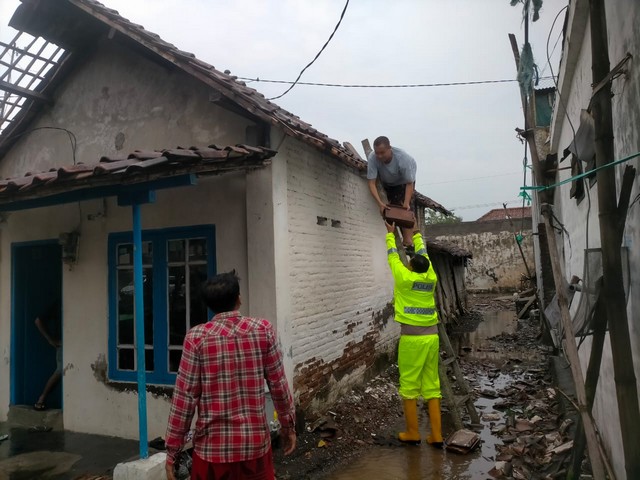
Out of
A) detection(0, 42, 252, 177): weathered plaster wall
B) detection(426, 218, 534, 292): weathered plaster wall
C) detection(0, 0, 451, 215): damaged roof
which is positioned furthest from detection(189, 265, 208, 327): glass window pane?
detection(426, 218, 534, 292): weathered plaster wall

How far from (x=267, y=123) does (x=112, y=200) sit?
238 centimetres

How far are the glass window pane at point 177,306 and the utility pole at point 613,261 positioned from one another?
4.51m

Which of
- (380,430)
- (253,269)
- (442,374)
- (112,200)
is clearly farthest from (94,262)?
(442,374)

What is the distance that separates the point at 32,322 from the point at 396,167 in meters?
5.95

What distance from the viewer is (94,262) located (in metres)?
6.10

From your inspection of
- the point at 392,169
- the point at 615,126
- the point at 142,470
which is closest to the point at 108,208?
the point at 142,470

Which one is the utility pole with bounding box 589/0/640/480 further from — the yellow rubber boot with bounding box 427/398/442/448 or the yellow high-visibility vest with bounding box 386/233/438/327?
the yellow rubber boot with bounding box 427/398/442/448

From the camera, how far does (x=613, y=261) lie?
7.61ft

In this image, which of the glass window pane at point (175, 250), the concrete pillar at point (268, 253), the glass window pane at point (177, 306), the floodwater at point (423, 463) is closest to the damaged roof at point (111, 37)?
the concrete pillar at point (268, 253)

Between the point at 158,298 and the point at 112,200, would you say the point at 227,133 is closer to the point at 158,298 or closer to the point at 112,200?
the point at 112,200

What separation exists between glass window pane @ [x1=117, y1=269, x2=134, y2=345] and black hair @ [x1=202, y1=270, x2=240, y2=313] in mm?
3669

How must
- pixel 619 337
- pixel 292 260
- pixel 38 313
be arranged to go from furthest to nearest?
pixel 38 313 → pixel 292 260 → pixel 619 337

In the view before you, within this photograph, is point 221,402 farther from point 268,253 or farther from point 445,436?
point 445,436

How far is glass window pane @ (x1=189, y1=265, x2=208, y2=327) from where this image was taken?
5469 millimetres
